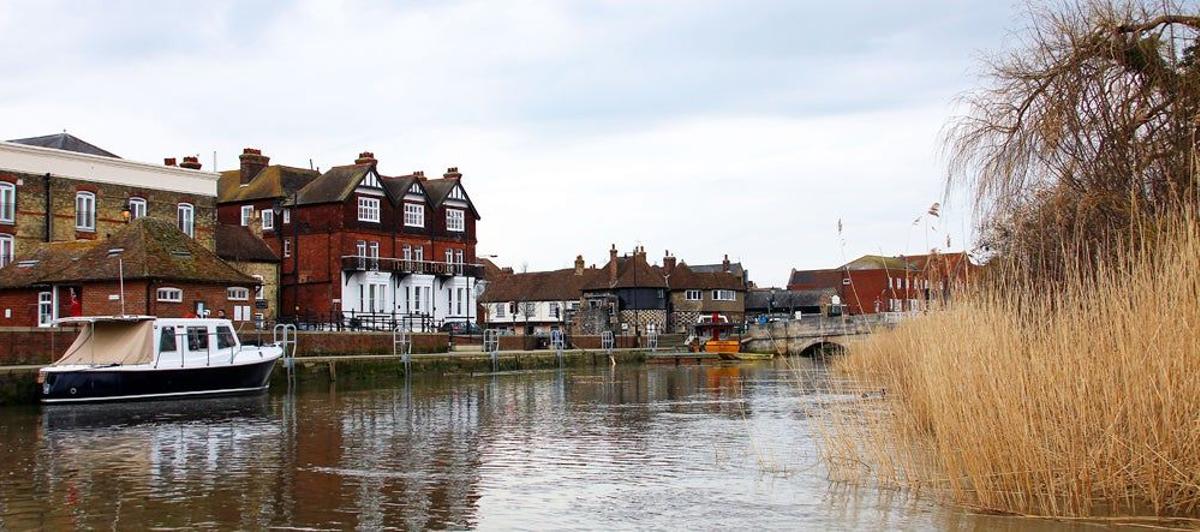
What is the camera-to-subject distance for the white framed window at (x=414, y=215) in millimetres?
66688

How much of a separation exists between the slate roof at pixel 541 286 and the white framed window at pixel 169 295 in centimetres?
5045

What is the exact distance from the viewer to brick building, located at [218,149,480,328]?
6234 centimetres

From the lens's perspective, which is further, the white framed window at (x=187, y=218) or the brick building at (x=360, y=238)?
the brick building at (x=360, y=238)

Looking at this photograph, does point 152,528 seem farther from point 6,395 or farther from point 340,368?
point 340,368

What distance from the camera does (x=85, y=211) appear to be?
5088cm

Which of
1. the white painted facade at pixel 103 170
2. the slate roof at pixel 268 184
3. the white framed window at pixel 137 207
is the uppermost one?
the slate roof at pixel 268 184

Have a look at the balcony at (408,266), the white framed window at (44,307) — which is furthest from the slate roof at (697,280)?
the white framed window at (44,307)

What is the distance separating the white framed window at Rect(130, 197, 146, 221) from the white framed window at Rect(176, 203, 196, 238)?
1995mm

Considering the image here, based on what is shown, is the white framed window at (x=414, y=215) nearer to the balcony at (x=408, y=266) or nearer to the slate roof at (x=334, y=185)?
the balcony at (x=408, y=266)

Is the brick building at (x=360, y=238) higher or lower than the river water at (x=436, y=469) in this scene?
higher

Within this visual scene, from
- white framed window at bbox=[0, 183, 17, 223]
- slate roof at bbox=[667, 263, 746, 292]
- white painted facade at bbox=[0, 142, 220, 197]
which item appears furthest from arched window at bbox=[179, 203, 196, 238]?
slate roof at bbox=[667, 263, 746, 292]

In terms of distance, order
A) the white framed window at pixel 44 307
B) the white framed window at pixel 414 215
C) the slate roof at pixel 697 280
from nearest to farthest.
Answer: the white framed window at pixel 44 307
the white framed window at pixel 414 215
the slate roof at pixel 697 280

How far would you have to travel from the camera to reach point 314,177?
223 ft

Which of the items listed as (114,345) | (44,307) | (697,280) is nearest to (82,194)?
(44,307)
